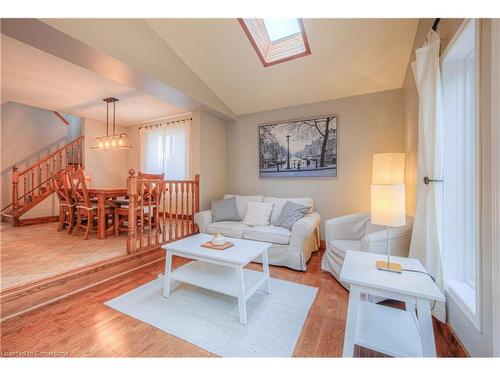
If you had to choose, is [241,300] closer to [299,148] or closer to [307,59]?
[299,148]

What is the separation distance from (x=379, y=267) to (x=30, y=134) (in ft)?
22.9

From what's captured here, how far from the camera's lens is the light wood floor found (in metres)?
2.11

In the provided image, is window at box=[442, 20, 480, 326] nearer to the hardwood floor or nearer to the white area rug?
the hardwood floor

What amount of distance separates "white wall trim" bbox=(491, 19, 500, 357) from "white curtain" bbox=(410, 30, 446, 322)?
0.63 metres

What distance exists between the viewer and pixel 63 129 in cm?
555

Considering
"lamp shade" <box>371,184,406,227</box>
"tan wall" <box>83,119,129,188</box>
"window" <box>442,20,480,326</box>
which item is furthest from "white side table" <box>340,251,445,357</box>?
"tan wall" <box>83,119,129,188</box>

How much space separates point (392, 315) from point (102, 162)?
19.8ft

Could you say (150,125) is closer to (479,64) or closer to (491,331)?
(479,64)

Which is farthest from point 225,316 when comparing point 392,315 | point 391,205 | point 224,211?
point 224,211

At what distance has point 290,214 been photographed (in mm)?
2992

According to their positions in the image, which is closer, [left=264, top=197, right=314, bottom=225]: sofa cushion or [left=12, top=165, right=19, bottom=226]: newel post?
[left=264, top=197, right=314, bottom=225]: sofa cushion

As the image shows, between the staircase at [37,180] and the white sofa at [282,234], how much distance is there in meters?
3.36
